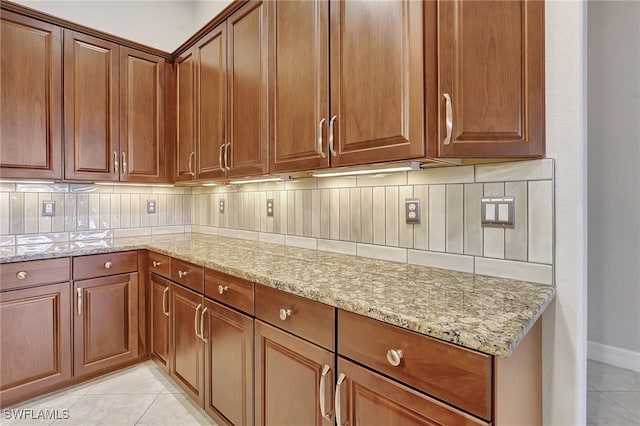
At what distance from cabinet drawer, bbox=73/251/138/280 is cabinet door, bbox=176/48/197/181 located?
65 centimetres

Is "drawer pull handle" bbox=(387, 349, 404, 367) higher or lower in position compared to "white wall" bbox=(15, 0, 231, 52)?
lower

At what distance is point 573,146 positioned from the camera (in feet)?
3.35

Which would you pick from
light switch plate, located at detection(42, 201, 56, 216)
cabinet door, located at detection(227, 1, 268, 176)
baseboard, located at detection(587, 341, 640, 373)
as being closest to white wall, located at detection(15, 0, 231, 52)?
cabinet door, located at detection(227, 1, 268, 176)

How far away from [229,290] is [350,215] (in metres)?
0.69

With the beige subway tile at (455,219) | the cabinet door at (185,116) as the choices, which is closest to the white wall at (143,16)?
the cabinet door at (185,116)

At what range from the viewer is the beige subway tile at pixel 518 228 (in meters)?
1.13

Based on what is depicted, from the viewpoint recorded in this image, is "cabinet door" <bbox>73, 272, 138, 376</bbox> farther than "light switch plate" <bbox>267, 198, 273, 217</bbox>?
No

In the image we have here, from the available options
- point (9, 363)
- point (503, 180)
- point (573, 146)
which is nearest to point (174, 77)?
point (9, 363)

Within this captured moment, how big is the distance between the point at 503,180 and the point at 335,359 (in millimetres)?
862

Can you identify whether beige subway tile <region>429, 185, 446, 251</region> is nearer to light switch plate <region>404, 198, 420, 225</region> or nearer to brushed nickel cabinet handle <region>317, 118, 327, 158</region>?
light switch plate <region>404, 198, 420, 225</region>

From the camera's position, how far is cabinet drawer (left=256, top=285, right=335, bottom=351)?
1017 millimetres

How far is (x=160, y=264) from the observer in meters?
2.00

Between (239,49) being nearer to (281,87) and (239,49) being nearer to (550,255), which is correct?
(281,87)

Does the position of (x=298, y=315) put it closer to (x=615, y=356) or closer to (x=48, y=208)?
(x=48, y=208)
